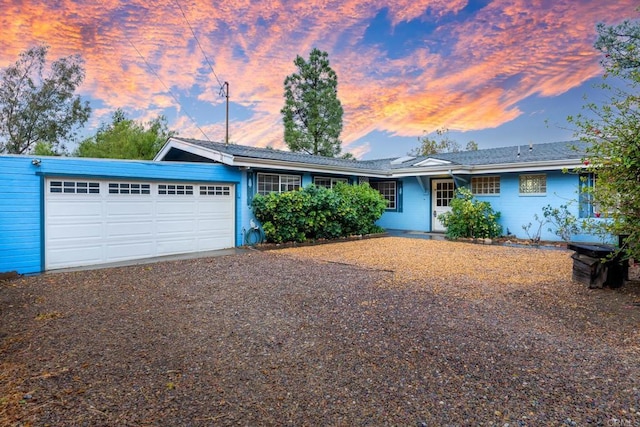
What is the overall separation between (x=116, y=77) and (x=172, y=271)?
10.8m

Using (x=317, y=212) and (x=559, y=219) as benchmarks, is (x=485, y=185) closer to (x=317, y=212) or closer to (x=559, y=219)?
(x=559, y=219)

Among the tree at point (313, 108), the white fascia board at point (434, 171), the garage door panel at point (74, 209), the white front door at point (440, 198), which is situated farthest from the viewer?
the tree at point (313, 108)

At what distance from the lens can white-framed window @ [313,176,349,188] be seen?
13.4 metres

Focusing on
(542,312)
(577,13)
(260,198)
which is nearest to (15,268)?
(260,198)

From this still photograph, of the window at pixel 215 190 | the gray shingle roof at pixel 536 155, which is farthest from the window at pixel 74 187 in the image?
the gray shingle roof at pixel 536 155

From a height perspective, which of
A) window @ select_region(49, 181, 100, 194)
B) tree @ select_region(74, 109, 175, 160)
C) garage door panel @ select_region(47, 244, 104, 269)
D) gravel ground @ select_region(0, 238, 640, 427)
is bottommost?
gravel ground @ select_region(0, 238, 640, 427)

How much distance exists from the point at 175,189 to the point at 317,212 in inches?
172

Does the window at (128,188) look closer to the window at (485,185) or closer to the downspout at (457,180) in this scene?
the downspout at (457,180)

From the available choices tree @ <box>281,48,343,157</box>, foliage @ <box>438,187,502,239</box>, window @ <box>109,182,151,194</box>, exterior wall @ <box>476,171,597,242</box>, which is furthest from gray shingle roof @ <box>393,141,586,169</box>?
tree @ <box>281,48,343,157</box>

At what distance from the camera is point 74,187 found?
8023mm

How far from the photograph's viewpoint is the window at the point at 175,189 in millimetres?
9477

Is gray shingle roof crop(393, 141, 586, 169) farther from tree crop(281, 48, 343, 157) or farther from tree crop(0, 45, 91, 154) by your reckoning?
tree crop(0, 45, 91, 154)

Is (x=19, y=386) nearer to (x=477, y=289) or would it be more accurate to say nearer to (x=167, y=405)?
(x=167, y=405)

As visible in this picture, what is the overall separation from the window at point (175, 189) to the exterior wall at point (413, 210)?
918 centimetres
